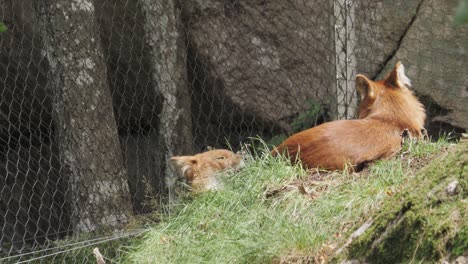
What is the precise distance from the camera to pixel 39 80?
8.87 m

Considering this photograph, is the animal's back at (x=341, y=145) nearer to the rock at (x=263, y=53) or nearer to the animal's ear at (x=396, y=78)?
the animal's ear at (x=396, y=78)

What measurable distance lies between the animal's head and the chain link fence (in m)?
0.86

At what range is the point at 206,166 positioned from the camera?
7.09 meters

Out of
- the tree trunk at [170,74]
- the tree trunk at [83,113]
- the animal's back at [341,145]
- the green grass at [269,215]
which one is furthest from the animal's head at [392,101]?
the tree trunk at [83,113]

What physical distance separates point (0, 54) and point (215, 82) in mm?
2251

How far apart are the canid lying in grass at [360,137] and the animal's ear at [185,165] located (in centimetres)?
89

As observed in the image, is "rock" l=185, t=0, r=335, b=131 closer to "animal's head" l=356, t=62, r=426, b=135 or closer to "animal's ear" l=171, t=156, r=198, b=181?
"animal's head" l=356, t=62, r=426, b=135

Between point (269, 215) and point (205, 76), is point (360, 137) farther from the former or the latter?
point (205, 76)

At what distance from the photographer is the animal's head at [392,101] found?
6828 mm

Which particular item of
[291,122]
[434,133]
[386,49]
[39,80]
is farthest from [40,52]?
[434,133]

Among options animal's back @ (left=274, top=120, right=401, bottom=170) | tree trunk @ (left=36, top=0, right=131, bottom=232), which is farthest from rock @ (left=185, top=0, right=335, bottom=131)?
animal's back @ (left=274, top=120, right=401, bottom=170)

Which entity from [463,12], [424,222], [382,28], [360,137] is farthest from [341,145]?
[463,12]

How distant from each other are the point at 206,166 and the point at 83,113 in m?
1.25

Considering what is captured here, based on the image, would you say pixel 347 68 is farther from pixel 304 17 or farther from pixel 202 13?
pixel 202 13
